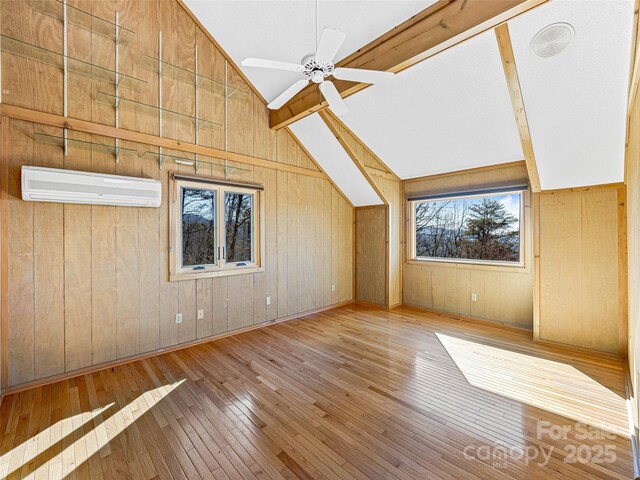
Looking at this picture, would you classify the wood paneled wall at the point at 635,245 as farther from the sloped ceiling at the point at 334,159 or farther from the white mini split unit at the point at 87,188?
the white mini split unit at the point at 87,188

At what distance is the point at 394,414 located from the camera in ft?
7.27

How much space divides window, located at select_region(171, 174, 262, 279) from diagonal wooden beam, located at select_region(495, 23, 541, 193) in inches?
125

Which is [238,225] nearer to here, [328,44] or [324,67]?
[324,67]

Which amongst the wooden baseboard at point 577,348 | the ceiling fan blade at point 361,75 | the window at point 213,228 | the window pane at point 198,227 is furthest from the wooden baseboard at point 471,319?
the ceiling fan blade at point 361,75

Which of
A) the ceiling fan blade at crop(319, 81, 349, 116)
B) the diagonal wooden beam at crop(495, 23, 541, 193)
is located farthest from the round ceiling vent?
the ceiling fan blade at crop(319, 81, 349, 116)

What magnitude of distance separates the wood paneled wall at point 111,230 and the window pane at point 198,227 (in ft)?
0.81

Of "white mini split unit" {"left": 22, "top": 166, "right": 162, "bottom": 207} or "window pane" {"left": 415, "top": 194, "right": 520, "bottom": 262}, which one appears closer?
"white mini split unit" {"left": 22, "top": 166, "right": 162, "bottom": 207}

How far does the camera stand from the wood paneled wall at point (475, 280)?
4.14 m

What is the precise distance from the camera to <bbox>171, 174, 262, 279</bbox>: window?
3541 millimetres

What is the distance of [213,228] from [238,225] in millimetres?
377

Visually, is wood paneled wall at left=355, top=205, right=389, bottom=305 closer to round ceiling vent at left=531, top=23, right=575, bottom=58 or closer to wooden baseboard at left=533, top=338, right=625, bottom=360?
wooden baseboard at left=533, top=338, right=625, bottom=360

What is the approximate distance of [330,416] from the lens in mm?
2205

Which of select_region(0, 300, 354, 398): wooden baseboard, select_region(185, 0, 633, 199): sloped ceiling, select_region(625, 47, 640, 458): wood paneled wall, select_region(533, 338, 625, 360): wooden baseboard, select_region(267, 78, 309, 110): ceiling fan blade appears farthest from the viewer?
select_region(533, 338, 625, 360): wooden baseboard

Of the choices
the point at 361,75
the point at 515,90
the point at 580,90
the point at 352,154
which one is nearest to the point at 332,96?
the point at 361,75
